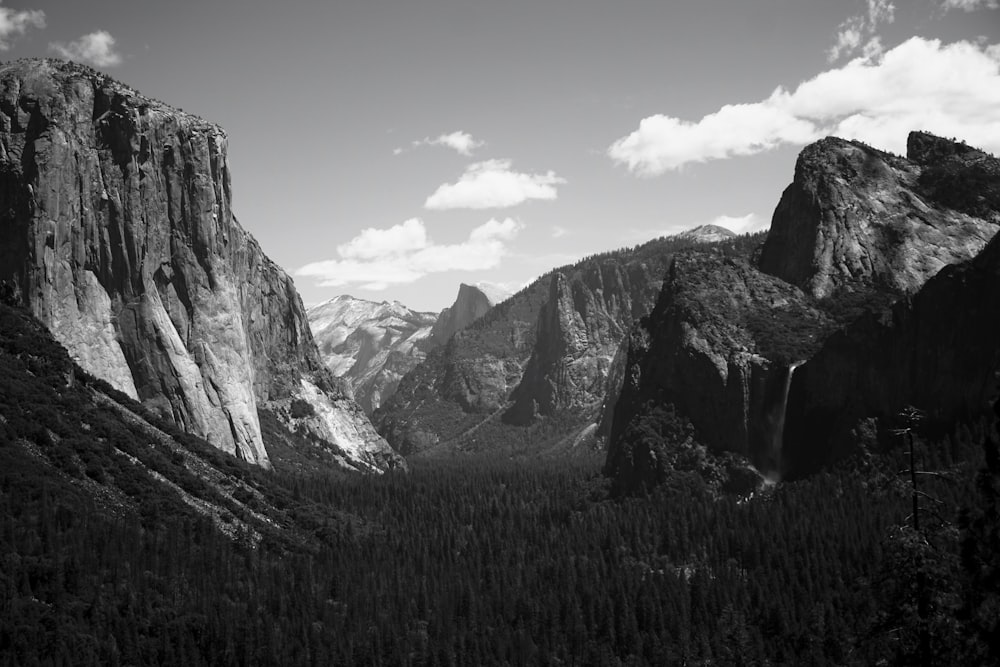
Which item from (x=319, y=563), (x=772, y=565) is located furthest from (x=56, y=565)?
(x=772, y=565)

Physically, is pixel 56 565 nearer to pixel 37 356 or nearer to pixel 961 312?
pixel 37 356

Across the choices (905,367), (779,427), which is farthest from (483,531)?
(905,367)

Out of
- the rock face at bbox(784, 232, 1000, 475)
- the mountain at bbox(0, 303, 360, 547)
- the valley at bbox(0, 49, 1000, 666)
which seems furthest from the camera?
the rock face at bbox(784, 232, 1000, 475)

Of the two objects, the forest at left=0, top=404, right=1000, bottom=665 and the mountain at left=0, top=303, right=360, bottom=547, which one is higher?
the mountain at left=0, top=303, right=360, bottom=547

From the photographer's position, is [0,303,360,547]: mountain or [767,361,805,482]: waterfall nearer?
[0,303,360,547]: mountain

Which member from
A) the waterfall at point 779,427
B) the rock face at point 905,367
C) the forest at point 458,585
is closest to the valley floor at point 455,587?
the forest at point 458,585

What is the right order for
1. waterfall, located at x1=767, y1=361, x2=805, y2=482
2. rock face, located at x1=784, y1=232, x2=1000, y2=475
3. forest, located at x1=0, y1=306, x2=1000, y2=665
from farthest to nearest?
waterfall, located at x1=767, y1=361, x2=805, y2=482 → rock face, located at x1=784, y1=232, x2=1000, y2=475 → forest, located at x1=0, y1=306, x2=1000, y2=665

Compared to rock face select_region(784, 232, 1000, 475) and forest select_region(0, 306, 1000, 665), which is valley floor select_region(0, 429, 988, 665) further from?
rock face select_region(784, 232, 1000, 475)

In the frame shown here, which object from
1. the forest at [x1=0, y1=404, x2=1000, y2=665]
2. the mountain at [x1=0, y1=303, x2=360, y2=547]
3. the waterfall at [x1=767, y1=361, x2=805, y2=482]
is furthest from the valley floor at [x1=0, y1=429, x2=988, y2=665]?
the waterfall at [x1=767, y1=361, x2=805, y2=482]

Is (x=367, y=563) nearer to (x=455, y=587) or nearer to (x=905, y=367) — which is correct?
(x=455, y=587)

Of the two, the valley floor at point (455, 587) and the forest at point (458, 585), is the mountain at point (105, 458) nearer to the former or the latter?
the forest at point (458, 585)
